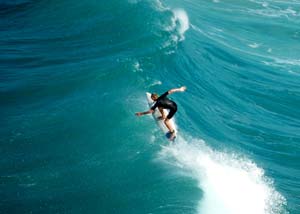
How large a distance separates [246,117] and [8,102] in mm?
12941

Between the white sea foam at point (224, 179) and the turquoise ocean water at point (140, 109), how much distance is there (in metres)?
0.05

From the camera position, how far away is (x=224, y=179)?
1541 centimetres

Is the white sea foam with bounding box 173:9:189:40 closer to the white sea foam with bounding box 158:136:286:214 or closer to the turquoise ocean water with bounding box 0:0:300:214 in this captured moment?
the turquoise ocean water with bounding box 0:0:300:214

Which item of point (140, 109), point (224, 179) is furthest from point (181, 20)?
point (224, 179)

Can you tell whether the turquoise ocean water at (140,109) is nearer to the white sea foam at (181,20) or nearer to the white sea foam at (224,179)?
the white sea foam at (224,179)

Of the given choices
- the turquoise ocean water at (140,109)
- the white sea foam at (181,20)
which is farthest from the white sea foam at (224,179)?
the white sea foam at (181,20)

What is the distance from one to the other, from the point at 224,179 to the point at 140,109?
5.72 m

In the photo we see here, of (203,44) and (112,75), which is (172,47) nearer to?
(203,44)

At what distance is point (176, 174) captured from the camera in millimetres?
15250

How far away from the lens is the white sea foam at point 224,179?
1438cm

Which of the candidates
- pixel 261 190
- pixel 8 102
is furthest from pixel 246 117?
pixel 8 102

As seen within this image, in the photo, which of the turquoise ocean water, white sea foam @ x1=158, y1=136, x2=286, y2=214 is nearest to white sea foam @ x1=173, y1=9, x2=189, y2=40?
the turquoise ocean water

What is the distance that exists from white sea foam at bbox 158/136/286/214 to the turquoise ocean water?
53mm

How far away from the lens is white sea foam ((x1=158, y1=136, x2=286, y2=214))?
47.2 ft
